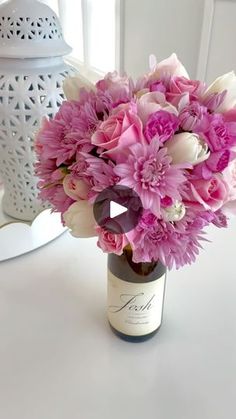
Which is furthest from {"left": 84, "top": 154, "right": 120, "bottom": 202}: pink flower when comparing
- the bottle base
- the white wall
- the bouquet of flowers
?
the white wall

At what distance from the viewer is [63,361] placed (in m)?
0.48

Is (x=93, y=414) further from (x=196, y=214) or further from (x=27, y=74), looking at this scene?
(x=27, y=74)

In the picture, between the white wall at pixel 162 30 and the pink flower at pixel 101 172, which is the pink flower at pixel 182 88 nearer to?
the pink flower at pixel 101 172

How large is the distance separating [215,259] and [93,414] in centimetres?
34

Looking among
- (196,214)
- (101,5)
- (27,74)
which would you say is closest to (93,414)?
(196,214)

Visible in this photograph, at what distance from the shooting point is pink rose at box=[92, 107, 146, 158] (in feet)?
1.05

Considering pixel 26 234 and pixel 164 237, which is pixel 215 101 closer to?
pixel 164 237

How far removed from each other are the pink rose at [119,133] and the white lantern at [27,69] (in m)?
0.31

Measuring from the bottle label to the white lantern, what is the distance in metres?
0.30

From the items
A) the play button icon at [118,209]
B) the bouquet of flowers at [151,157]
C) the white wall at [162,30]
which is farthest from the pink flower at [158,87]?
the white wall at [162,30]

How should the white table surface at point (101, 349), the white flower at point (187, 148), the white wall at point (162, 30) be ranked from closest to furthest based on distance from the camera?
the white flower at point (187, 148) < the white table surface at point (101, 349) < the white wall at point (162, 30)

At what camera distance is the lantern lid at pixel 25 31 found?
59cm

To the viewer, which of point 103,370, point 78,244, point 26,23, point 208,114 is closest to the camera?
point 208,114

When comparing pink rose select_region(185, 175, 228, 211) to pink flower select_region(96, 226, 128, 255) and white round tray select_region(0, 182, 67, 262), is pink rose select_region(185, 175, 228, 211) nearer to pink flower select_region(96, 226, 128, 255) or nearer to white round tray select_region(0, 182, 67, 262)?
pink flower select_region(96, 226, 128, 255)
